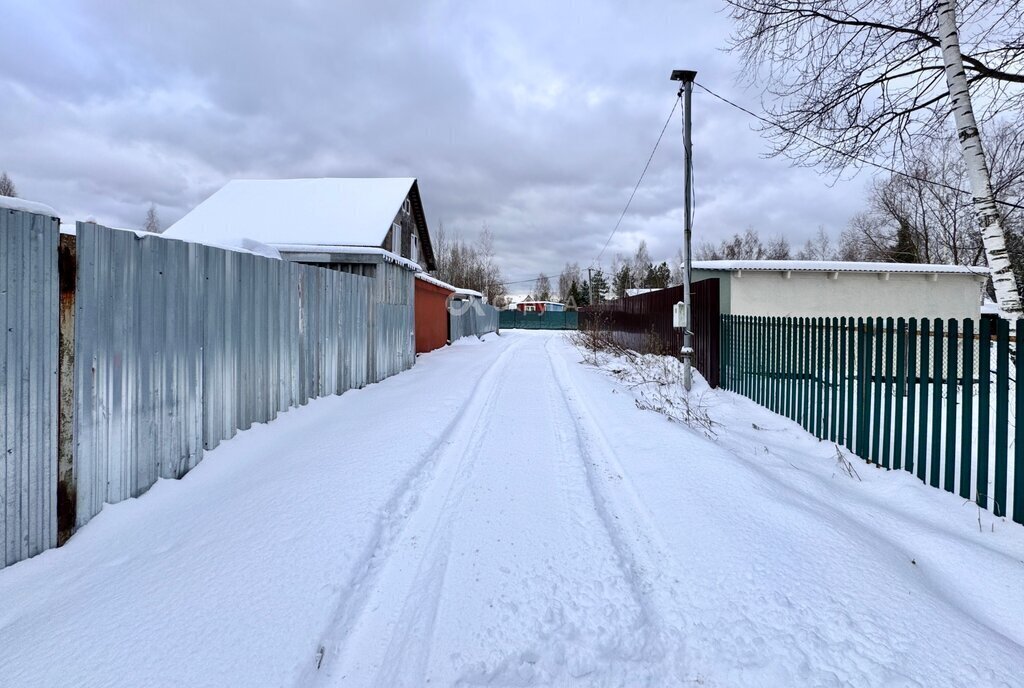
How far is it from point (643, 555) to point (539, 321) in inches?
1921

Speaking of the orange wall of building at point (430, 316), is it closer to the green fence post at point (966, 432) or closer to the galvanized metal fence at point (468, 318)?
the galvanized metal fence at point (468, 318)

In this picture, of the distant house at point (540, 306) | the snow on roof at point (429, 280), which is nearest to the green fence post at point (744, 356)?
the snow on roof at point (429, 280)

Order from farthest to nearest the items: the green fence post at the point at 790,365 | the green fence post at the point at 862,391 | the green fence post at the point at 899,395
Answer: the green fence post at the point at 790,365 < the green fence post at the point at 862,391 < the green fence post at the point at 899,395

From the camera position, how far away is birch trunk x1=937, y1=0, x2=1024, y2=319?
15.8 feet

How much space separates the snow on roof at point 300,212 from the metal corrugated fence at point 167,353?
28.1ft

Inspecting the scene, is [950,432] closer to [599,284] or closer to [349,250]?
[349,250]

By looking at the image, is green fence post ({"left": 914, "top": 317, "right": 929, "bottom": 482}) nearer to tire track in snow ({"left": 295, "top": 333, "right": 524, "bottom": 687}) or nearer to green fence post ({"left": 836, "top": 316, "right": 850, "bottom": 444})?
green fence post ({"left": 836, "top": 316, "right": 850, "bottom": 444})

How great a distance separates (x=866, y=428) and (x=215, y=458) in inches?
241

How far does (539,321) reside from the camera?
51.3 m

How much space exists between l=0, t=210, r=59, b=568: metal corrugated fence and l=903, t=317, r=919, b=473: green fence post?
6156mm

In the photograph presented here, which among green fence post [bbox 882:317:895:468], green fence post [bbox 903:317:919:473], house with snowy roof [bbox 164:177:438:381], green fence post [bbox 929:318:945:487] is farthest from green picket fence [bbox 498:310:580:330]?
green fence post [bbox 929:318:945:487]

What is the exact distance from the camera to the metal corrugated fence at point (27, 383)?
7.82 ft

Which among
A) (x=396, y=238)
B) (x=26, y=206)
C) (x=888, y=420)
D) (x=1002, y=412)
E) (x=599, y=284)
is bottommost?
(x=888, y=420)

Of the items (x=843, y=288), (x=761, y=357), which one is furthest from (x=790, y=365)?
(x=843, y=288)
